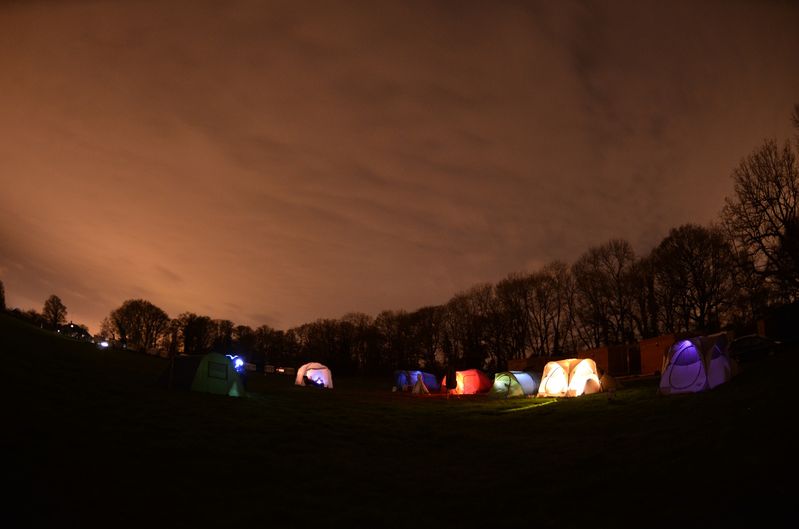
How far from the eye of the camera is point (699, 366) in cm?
2338

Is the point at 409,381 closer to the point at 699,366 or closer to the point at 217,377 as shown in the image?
the point at 217,377

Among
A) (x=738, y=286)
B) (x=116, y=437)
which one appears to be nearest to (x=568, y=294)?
(x=738, y=286)

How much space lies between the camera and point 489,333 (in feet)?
275

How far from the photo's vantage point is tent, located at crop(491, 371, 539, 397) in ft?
123

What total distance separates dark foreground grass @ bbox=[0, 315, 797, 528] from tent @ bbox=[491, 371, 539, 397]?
49.6 feet

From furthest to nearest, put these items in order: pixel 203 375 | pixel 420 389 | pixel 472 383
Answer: pixel 420 389 < pixel 472 383 < pixel 203 375

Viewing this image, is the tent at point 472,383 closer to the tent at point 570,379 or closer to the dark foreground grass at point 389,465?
the tent at point 570,379

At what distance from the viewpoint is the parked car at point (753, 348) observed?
32906 millimetres

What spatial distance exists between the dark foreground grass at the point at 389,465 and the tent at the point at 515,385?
15.1m

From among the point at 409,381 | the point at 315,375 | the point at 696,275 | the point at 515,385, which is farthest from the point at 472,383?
the point at 696,275

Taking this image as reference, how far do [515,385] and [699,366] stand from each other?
52.2ft

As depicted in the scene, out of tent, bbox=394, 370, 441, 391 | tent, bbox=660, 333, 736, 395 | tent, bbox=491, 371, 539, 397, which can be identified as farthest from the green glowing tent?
tent, bbox=394, 370, 441, 391

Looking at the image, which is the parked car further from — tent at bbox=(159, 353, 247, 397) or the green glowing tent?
tent at bbox=(159, 353, 247, 397)

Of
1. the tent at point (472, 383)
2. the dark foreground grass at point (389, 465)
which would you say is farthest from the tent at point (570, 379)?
the tent at point (472, 383)
